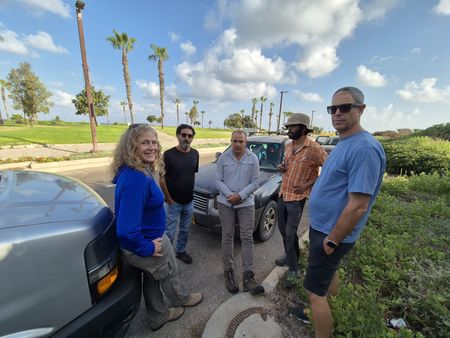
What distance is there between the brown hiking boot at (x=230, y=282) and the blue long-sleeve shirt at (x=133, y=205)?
4.42ft

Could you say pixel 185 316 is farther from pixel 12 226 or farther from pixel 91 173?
pixel 91 173

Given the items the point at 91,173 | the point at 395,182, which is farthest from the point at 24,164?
the point at 395,182

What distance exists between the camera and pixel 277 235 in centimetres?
405

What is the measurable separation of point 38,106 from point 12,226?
5664 cm

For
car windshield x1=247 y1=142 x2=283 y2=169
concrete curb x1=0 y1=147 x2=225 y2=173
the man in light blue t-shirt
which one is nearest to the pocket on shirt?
the man in light blue t-shirt

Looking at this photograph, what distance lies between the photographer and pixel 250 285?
253 cm

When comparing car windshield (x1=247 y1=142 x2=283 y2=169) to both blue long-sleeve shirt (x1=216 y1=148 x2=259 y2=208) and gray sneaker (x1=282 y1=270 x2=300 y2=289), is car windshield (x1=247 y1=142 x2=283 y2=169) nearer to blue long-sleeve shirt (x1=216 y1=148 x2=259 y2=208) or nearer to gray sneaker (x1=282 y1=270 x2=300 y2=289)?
blue long-sleeve shirt (x1=216 y1=148 x2=259 y2=208)

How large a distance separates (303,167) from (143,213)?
1.82m

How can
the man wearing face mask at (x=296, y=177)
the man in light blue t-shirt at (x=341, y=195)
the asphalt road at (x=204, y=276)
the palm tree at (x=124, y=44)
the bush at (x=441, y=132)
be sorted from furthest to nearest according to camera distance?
the palm tree at (x=124, y=44) < the bush at (x=441, y=132) < the man wearing face mask at (x=296, y=177) < the asphalt road at (x=204, y=276) < the man in light blue t-shirt at (x=341, y=195)

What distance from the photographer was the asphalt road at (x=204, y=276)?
211cm

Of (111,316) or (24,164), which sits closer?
(111,316)

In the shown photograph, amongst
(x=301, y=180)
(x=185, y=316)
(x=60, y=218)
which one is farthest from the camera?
(x=301, y=180)

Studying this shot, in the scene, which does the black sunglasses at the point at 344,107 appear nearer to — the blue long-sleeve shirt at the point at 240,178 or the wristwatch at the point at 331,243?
the wristwatch at the point at 331,243

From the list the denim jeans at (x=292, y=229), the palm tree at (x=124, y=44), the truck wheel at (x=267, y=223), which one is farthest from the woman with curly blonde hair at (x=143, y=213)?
the palm tree at (x=124, y=44)
